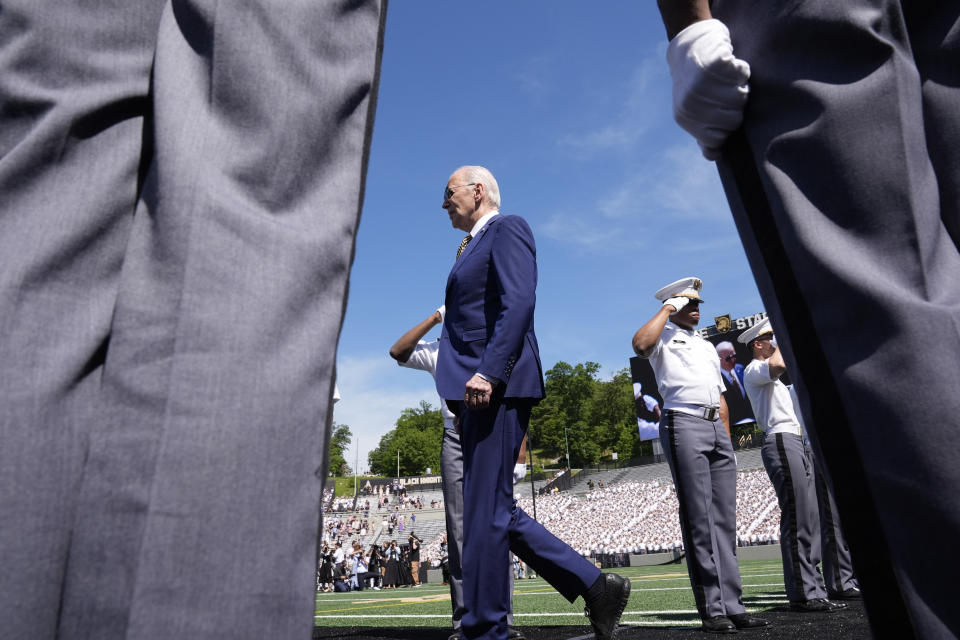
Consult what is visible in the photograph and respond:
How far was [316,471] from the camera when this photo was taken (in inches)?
31.7

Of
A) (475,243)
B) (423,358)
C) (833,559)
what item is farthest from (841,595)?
(475,243)

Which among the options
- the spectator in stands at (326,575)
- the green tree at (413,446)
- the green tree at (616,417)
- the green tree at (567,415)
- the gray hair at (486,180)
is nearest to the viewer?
the gray hair at (486,180)

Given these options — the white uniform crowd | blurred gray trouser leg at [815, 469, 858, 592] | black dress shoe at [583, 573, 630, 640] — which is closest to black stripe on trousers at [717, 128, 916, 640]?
black dress shoe at [583, 573, 630, 640]

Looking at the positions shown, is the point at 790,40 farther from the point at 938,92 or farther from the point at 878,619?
the point at 878,619

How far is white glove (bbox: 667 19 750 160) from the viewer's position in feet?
3.54

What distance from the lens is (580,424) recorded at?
77.7 metres

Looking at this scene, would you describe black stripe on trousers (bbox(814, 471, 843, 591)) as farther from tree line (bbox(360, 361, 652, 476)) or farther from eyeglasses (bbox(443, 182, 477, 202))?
tree line (bbox(360, 361, 652, 476))

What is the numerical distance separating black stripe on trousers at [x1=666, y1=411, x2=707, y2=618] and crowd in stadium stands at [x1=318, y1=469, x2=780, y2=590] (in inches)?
560

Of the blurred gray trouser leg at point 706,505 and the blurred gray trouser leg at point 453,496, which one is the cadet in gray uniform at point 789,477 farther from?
the blurred gray trouser leg at point 453,496

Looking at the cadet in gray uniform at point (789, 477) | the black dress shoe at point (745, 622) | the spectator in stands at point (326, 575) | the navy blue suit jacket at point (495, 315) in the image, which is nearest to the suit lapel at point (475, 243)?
the navy blue suit jacket at point (495, 315)

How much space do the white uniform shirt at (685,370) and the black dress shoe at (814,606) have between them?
1509 mm

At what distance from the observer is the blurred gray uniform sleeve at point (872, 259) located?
2.67 feet

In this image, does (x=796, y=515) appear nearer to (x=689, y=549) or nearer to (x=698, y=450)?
(x=698, y=450)

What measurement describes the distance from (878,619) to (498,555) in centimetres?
195
